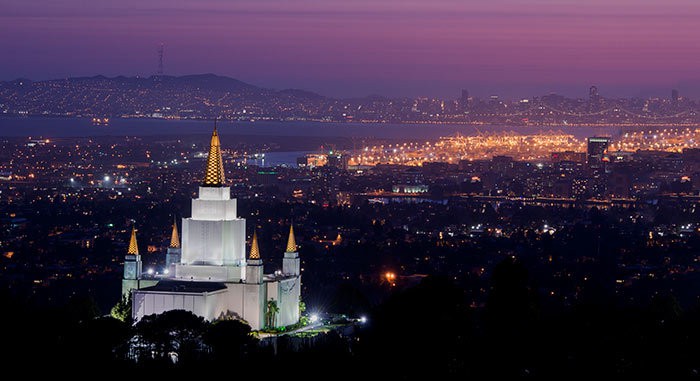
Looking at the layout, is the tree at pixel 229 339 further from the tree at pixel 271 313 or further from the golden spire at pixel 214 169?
the golden spire at pixel 214 169

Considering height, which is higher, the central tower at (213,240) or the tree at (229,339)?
the central tower at (213,240)

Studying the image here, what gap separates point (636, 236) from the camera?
93.6 meters

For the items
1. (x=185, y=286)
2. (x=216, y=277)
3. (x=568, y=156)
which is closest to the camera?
(x=185, y=286)

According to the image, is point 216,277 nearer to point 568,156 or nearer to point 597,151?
point 568,156

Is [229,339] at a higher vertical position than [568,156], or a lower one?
higher

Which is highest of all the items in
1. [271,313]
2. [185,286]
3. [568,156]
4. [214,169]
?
[214,169]

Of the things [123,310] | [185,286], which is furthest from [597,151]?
[123,310]

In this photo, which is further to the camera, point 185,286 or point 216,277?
point 216,277

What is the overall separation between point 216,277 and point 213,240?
879mm

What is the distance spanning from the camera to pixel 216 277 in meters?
42.9

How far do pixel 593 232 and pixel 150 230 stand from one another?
2433 centimetres

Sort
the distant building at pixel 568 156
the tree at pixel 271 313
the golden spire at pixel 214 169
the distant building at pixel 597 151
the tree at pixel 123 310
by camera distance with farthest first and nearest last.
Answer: the distant building at pixel 568 156 < the distant building at pixel 597 151 < the golden spire at pixel 214 169 < the tree at pixel 271 313 < the tree at pixel 123 310

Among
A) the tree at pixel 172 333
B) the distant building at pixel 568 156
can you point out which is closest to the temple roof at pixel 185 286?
the tree at pixel 172 333

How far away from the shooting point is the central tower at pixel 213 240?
4303 cm
